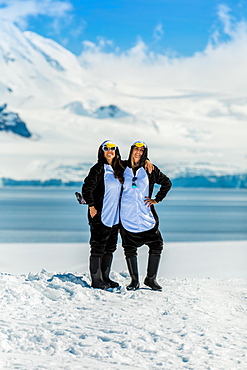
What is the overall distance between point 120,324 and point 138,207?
1607 millimetres

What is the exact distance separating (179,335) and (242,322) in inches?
37.5

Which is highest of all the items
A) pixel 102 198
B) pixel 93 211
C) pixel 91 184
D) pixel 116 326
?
pixel 91 184

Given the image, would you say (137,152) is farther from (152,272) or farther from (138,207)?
(152,272)

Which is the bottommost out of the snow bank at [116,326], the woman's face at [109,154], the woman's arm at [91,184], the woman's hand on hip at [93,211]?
the snow bank at [116,326]

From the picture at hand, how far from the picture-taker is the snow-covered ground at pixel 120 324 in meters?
4.25

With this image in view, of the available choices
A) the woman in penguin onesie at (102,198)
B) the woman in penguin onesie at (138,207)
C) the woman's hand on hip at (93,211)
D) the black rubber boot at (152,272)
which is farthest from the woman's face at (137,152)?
the black rubber boot at (152,272)

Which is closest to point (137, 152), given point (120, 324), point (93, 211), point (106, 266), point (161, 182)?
point (161, 182)

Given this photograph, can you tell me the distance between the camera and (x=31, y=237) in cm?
2928

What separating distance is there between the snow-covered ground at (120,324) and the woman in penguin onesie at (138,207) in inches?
19.0

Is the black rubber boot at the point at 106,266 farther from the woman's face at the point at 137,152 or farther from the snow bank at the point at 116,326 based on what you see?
the woman's face at the point at 137,152

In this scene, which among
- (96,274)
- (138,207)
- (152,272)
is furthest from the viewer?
(152,272)

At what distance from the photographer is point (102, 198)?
6.33 m

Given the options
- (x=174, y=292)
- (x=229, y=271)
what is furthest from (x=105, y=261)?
(x=229, y=271)

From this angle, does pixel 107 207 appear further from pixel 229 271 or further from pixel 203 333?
pixel 229 271
